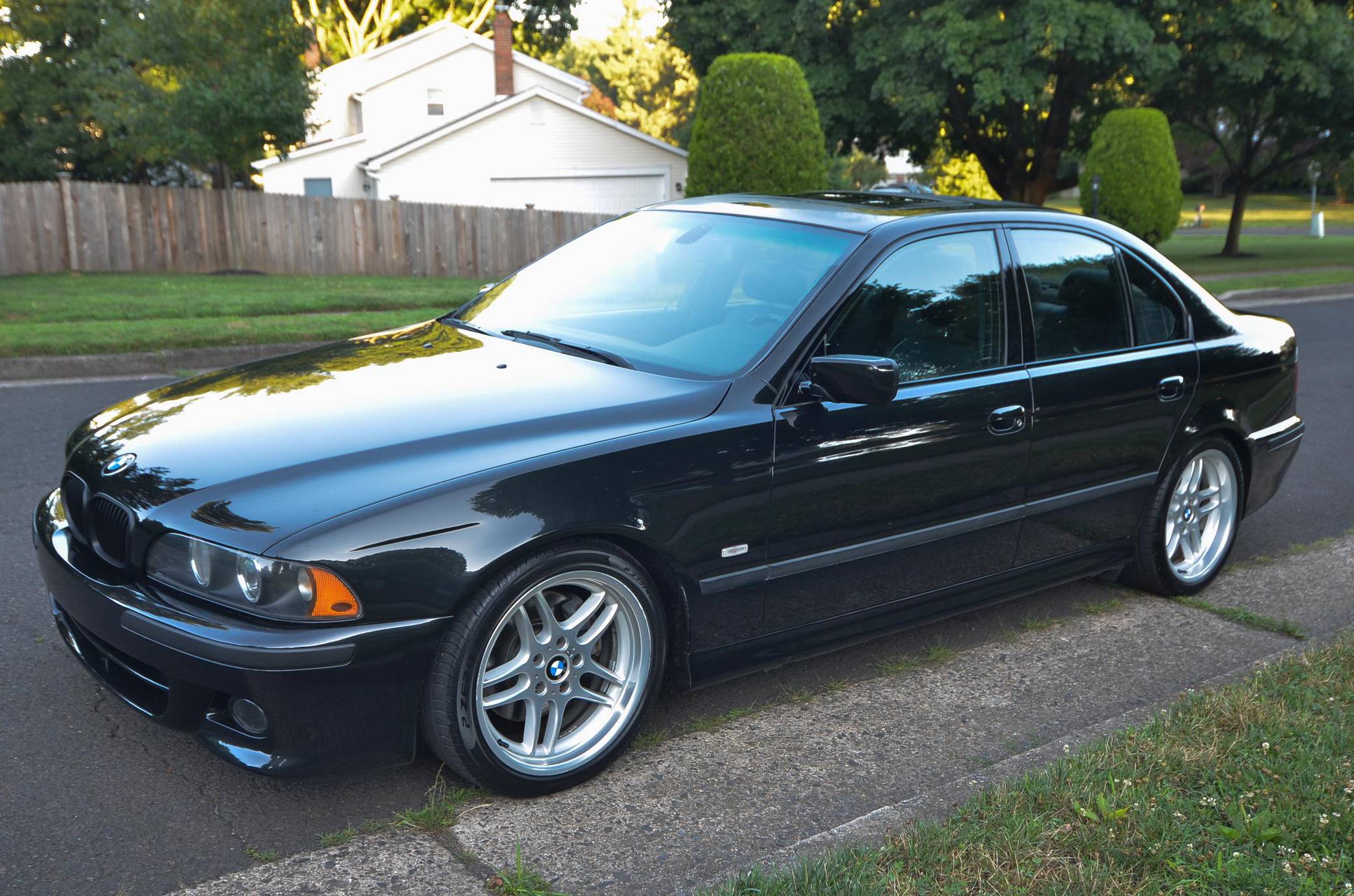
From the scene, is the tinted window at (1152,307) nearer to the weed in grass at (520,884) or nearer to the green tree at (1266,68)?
the weed in grass at (520,884)

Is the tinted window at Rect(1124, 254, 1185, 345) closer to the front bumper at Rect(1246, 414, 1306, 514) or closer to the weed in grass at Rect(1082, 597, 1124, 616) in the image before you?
the front bumper at Rect(1246, 414, 1306, 514)

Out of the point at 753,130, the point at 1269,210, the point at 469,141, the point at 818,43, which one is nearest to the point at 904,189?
the point at 753,130

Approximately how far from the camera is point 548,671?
3.31 m

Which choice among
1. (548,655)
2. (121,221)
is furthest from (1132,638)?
(121,221)

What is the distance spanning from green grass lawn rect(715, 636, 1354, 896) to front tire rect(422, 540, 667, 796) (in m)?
0.76

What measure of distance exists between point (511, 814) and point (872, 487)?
150cm

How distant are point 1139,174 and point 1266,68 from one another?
4.05 meters

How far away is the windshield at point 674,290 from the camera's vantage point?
3.94 m

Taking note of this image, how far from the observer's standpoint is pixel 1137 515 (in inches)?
192

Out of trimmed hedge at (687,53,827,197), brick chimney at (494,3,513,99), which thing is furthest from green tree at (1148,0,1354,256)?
brick chimney at (494,3,513,99)

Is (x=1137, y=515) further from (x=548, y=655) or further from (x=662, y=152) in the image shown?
(x=662, y=152)

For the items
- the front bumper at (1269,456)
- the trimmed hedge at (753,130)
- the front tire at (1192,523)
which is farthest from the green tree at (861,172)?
the front tire at (1192,523)

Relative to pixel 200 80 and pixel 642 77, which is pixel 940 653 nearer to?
pixel 200 80

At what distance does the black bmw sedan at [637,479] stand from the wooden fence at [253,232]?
17187 mm
